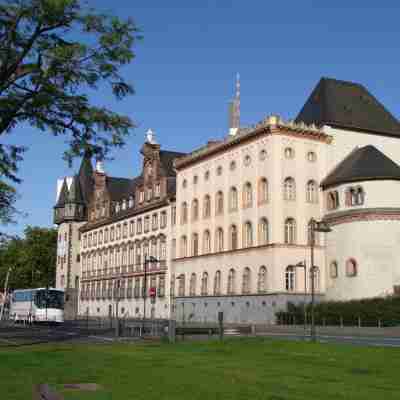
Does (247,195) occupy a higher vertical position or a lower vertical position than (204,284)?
higher

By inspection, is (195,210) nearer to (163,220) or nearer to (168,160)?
(163,220)

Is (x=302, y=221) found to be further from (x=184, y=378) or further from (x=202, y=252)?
(x=184, y=378)

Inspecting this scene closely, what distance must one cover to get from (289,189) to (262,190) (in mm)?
2626

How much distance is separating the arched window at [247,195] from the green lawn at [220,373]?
3888 cm

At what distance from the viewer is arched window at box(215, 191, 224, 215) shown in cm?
6800

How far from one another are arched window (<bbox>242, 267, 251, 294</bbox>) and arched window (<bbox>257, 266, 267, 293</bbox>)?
1.81m

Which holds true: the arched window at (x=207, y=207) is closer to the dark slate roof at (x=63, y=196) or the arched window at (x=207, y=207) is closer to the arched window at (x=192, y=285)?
the arched window at (x=192, y=285)

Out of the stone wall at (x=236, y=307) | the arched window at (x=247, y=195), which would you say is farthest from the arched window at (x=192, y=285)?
the arched window at (x=247, y=195)

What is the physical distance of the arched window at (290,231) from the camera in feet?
195

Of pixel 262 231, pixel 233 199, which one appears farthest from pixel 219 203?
pixel 262 231

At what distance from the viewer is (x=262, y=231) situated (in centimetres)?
6094

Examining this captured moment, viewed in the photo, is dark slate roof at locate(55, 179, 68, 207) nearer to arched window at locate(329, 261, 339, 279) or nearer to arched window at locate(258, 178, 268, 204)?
arched window at locate(258, 178, 268, 204)

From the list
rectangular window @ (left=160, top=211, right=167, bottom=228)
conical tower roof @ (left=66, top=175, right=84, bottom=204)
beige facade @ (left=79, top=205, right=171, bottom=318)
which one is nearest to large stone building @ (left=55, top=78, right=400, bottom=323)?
rectangular window @ (left=160, top=211, right=167, bottom=228)

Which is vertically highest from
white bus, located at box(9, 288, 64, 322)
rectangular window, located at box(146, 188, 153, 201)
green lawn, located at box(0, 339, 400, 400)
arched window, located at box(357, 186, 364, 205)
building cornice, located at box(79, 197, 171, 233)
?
rectangular window, located at box(146, 188, 153, 201)
